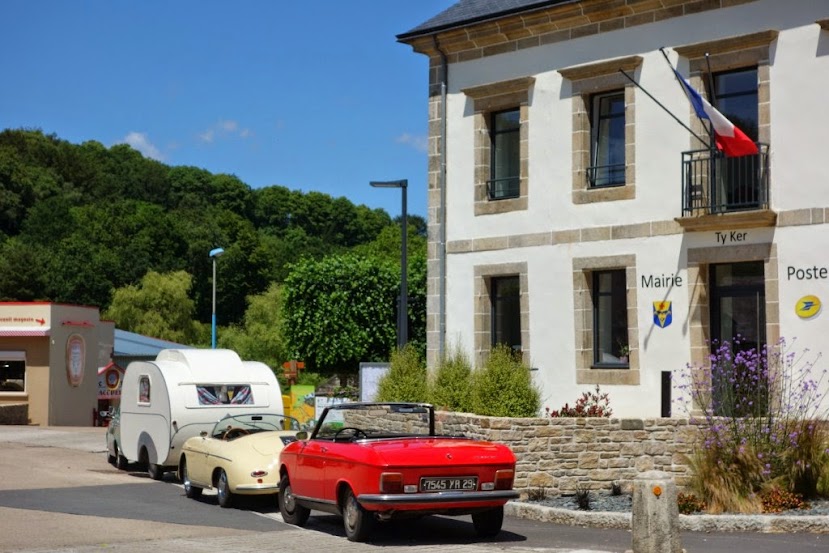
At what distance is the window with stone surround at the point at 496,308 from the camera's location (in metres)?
25.9

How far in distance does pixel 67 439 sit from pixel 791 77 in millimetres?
21773

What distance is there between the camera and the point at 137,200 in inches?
4218

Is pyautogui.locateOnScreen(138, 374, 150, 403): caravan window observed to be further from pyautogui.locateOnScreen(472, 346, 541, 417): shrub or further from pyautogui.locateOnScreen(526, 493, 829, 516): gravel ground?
pyautogui.locateOnScreen(526, 493, 829, 516): gravel ground

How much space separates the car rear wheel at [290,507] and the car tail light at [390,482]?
2.52 meters

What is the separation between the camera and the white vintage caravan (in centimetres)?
2320

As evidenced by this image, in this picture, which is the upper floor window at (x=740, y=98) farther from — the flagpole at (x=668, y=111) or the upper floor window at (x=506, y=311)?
the upper floor window at (x=506, y=311)

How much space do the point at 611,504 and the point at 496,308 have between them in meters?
9.79

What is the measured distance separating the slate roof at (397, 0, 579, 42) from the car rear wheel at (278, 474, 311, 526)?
12.1 meters

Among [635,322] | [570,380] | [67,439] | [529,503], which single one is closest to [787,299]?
[635,322]

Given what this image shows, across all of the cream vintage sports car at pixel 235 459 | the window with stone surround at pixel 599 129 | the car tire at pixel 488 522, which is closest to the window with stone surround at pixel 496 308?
the window with stone surround at pixel 599 129

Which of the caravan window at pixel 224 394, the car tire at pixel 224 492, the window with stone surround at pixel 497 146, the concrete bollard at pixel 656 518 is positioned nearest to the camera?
the concrete bollard at pixel 656 518

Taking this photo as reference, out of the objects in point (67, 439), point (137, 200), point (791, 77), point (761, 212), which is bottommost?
point (67, 439)

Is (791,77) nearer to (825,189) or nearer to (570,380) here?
(825,189)

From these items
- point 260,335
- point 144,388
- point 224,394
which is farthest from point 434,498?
point 260,335
